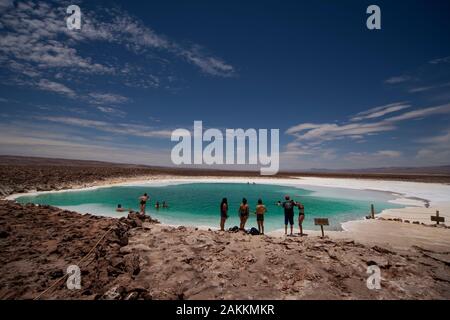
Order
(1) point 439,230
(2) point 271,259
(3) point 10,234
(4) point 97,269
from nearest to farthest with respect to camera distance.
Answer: (4) point 97,269, (2) point 271,259, (3) point 10,234, (1) point 439,230

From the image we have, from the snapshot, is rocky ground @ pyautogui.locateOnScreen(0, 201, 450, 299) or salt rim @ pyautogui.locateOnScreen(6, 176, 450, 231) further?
salt rim @ pyautogui.locateOnScreen(6, 176, 450, 231)

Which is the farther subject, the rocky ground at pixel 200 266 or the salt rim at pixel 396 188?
the salt rim at pixel 396 188

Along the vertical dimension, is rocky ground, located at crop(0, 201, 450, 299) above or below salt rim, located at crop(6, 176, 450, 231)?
above

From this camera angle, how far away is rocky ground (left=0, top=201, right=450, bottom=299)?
19.3 ft

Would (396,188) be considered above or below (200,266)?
below

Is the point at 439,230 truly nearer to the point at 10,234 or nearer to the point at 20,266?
the point at 20,266

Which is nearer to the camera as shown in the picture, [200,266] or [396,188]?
[200,266]

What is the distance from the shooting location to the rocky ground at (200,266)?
19.3 feet

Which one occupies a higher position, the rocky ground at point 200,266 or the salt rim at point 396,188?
the rocky ground at point 200,266

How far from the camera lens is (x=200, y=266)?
7086 mm

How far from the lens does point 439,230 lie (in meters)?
13.2

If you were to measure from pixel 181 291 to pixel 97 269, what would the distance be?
2.81 metres
